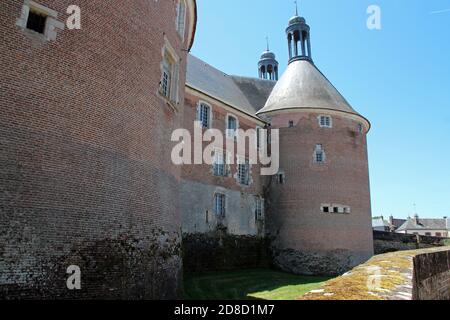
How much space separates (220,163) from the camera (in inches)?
810

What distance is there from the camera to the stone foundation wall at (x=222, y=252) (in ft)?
57.9

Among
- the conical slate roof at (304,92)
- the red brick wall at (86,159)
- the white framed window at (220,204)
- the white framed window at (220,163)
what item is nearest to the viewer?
the red brick wall at (86,159)

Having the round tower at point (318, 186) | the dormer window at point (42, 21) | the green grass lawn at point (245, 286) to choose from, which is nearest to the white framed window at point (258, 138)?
the round tower at point (318, 186)

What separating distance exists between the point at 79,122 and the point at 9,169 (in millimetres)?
1782

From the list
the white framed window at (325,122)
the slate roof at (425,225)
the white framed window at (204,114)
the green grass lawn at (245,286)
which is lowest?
the green grass lawn at (245,286)

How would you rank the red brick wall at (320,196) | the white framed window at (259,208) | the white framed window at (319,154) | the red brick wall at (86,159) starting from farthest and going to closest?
1. the white framed window at (319,154)
2. the white framed window at (259,208)
3. the red brick wall at (320,196)
4. the red brick wall at (86,159)

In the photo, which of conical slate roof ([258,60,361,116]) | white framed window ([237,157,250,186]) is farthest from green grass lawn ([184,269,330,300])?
conical slate roof ([258,60,361,116])

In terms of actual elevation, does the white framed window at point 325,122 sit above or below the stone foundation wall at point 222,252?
above

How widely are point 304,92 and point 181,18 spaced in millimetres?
12923

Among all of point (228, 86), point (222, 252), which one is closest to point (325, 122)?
point (228, 86)

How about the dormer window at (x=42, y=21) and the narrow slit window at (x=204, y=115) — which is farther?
the narrow slit window at (x=204, y=115)

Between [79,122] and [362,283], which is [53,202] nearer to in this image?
[79,122]

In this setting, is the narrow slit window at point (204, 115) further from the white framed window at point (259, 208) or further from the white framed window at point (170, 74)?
the white framed window at point (170, 74)
